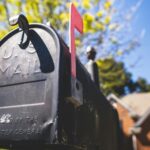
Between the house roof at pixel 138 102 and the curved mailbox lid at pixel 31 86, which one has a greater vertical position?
the house roof at pixel 138 102

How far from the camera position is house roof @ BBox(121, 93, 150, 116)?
69.7ft

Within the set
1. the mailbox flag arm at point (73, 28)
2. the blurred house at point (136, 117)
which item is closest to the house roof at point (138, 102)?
the blurred house at point (136, 117)

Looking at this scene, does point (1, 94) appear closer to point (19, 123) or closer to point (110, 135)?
point (19, 123)

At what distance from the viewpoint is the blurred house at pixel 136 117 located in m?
17.7

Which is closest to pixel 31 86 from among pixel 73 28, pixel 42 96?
pixel 42 96

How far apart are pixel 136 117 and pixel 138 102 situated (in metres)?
2.12

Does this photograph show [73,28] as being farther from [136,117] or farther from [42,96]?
[136,117]

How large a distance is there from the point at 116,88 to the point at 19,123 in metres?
38.9

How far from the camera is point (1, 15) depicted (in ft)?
27.4

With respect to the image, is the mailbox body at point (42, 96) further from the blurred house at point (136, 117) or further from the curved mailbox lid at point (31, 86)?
the blurred house at point (136, 117)

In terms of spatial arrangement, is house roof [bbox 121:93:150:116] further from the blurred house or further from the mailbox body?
the mailbox body

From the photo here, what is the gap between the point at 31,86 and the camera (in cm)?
125

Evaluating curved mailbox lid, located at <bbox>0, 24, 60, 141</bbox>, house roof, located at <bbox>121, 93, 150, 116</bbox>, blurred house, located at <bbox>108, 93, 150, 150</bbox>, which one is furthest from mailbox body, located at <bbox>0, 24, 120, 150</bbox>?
house roof, located at <bbox>121, 93, 150, 116</bbox>

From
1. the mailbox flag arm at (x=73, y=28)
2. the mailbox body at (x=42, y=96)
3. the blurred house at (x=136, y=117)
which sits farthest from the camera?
the blurred house at (x=136, y=117)
